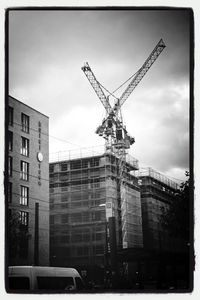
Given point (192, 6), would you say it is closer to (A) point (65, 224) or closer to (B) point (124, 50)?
(B) point (124, 50)

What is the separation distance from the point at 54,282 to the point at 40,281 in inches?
3.1

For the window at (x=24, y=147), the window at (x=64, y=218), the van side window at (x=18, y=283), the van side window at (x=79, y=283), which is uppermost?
the window at (x=24, y=147)

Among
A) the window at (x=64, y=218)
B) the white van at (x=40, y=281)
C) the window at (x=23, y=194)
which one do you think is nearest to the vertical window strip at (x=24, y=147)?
the window at (x=23, y=194)

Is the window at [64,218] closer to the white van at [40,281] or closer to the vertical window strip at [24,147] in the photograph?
the vertical window strip at [24,147]

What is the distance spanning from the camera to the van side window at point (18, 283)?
198 cm

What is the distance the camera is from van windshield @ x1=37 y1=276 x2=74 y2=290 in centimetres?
207

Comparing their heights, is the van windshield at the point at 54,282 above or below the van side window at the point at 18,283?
below

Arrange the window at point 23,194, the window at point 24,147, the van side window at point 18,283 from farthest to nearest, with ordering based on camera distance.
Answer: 1. the window at point 23,194
2. the window at point 24,147
3. the van side window at point 18,283

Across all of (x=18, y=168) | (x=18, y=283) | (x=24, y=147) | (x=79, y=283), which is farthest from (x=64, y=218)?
(x=18, y=283)

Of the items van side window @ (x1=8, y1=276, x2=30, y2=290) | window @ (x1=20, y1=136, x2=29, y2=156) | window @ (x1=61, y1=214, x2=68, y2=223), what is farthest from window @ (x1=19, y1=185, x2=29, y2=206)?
window @ (x1=61, y1=214, x2=68, y2=223)

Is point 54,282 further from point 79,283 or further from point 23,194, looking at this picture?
point 23,194

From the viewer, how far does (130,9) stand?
2.09 metres

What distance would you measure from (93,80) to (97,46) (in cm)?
39

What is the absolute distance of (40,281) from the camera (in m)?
2.13
